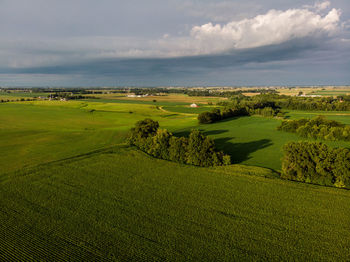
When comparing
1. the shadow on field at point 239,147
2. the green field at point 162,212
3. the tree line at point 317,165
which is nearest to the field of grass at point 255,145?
the shadow on field at point 239,147

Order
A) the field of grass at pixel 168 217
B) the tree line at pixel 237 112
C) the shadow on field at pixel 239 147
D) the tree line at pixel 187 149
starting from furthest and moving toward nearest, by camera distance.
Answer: the tree line at pixel 237 112, the shadow on field at pixel 239 147, the tree line at pixel 187 149, the field of grass at pixel 168 217

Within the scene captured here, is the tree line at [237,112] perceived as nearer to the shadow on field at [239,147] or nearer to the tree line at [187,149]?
the shadow on field at [239,147]

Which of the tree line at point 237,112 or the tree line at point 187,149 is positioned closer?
the tree line at point 187,149

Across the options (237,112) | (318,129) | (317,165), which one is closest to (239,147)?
(317,165)

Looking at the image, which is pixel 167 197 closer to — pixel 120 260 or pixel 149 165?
pixel 120 260

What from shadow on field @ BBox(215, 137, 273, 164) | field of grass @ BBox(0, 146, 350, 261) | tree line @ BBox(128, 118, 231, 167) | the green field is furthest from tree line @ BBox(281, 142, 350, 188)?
shadow on field @ BBox(215, 137, 273, 164)

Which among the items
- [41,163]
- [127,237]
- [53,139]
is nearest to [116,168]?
[41,163]

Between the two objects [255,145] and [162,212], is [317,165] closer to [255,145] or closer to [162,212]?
[255,145]

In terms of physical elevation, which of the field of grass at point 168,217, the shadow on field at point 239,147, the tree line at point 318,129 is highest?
the tree line at point 318,129
